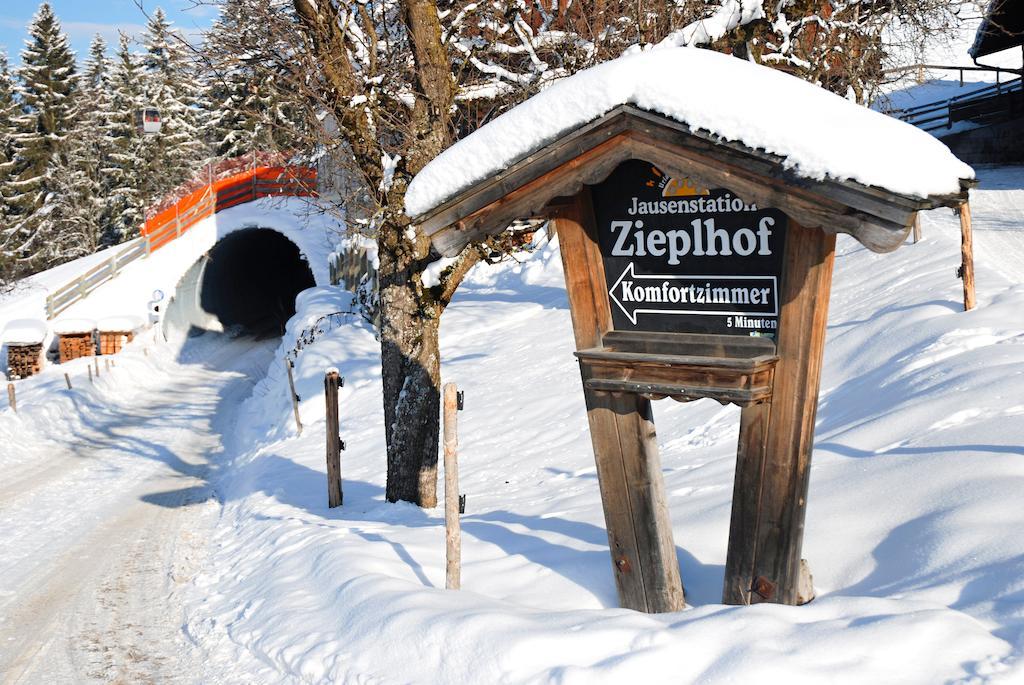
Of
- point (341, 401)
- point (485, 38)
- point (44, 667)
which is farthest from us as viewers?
point (341, 401)

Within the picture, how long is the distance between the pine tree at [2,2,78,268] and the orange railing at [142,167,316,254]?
48.4 feet

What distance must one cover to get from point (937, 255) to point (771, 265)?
30.7 feet

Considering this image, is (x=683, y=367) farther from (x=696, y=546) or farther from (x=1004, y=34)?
(x=1004, y=34)

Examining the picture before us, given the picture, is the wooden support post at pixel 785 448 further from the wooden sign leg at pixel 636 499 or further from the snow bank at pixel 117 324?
the snow bank at pixel 117 324

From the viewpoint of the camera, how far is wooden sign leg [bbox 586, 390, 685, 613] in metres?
4.81

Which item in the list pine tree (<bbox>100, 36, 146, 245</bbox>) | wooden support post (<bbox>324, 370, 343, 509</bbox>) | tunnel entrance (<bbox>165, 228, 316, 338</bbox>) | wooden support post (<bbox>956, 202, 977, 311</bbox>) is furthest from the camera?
pine tree (<bbox>100, 36, 146, 245</bbox>)

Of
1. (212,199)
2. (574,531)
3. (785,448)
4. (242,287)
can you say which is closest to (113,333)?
(212,199)

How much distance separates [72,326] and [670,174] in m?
22.0

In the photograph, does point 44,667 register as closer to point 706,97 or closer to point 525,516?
point 525,516

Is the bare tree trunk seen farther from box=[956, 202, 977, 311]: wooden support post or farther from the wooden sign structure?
box=[956, 202, 977, 311]: wooden support post

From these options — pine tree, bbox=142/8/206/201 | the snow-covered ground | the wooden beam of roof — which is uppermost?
pine tree, bbox=142/8/206/201

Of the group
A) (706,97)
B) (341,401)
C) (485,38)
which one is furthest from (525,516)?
(341,401)

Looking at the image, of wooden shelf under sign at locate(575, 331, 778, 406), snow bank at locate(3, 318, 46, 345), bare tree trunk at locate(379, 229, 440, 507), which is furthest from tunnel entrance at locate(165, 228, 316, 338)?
wooden shelf under sign at locate(575, 331, 778, 406)

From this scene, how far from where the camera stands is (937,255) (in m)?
12.5
